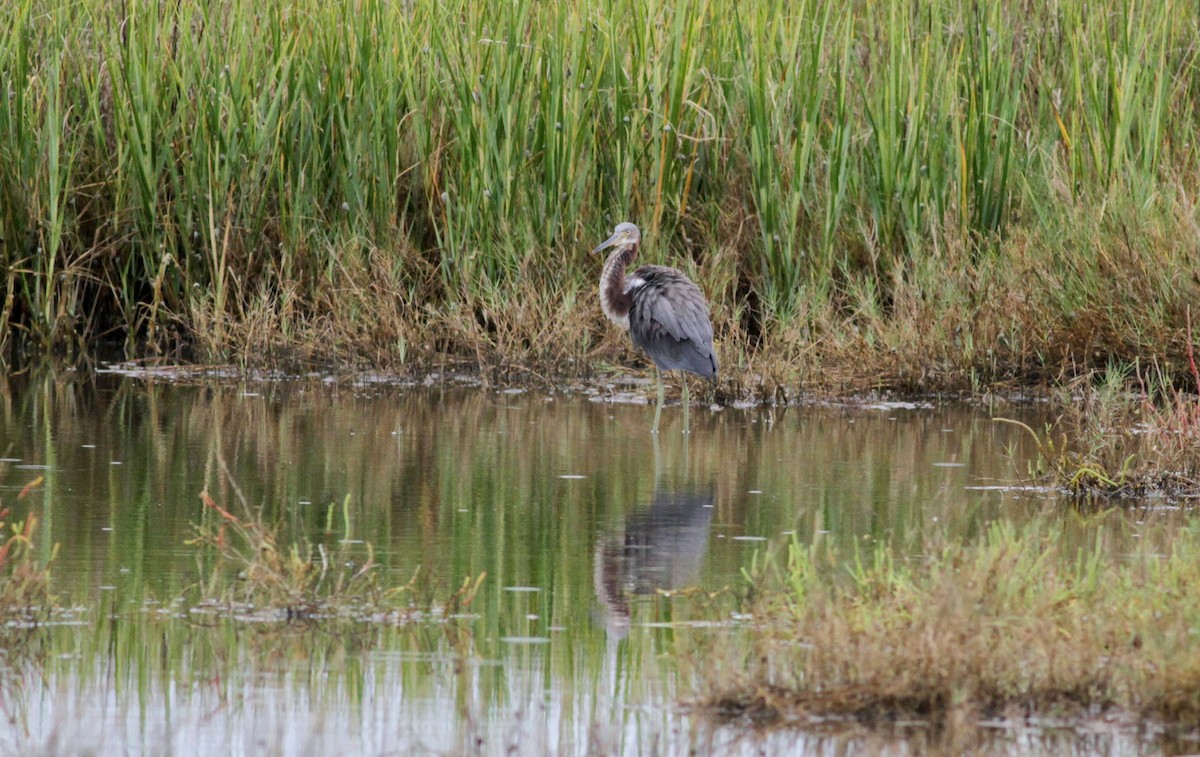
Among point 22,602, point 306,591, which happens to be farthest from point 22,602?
point 306,591

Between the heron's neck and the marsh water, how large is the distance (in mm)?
529

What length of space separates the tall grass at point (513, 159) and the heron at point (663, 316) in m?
0.92

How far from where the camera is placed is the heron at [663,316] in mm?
10117

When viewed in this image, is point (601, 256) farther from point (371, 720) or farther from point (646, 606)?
point (371, 720)

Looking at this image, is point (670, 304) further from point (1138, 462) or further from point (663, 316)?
point (1138, 462)

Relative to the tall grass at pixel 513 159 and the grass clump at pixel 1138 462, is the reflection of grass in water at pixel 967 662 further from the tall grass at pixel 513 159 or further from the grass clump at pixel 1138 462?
the tall grass at pixel 513 159

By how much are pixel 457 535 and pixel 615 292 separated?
3.84 metres

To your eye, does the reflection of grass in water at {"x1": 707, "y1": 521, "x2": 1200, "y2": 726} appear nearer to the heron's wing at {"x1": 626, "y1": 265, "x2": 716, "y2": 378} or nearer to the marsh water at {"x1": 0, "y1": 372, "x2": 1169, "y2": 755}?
the marsh water at {"x1": 0, "y1": 372, "x2": 1169, "y2": 755}

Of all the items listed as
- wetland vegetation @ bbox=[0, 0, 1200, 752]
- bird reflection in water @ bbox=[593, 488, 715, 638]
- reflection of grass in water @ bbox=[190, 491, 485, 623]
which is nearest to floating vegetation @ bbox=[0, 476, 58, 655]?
reflection of grass in water @ bbox=[190, 491, 485, 623]

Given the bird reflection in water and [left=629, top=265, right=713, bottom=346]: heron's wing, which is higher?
[left=629, top=265, right=713, bottom=346]: heron's wing

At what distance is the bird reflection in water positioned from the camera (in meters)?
6.20

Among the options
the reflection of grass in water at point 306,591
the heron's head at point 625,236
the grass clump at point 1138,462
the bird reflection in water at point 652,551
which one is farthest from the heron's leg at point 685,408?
the reflection of grass in water at point 306,591

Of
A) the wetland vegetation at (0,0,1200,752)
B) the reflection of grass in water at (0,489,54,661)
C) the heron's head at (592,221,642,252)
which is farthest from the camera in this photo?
the heron's head at (592,221,642,252)

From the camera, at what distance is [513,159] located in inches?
484
